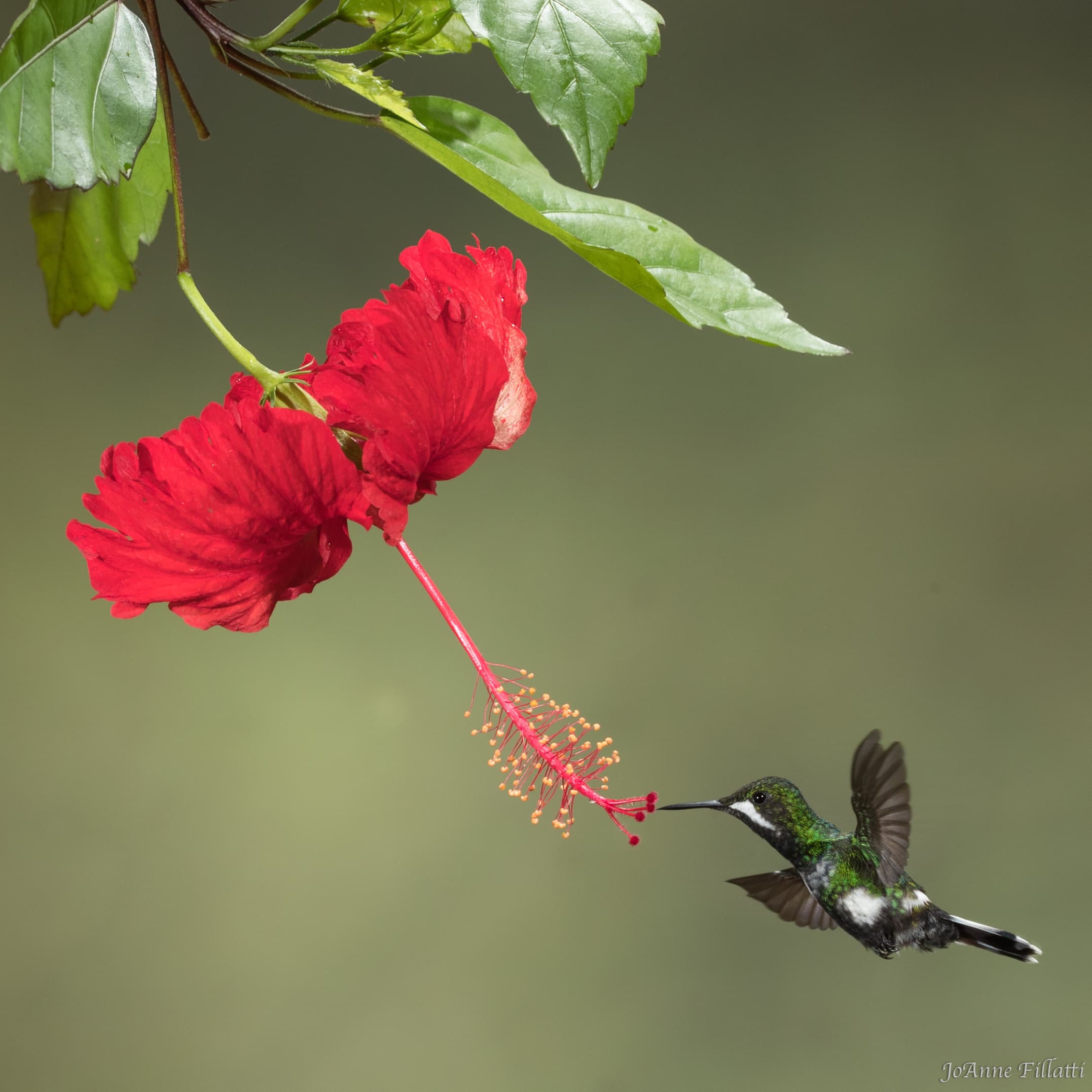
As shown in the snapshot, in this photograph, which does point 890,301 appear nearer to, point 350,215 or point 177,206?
point 350,215

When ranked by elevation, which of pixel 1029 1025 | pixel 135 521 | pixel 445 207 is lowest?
pixel 135 521

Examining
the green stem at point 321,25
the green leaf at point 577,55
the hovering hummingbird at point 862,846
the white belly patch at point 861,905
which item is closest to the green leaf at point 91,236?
the green stem at point 321,25

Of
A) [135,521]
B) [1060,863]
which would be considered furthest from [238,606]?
[1060,863]

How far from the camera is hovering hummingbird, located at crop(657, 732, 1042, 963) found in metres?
0.71

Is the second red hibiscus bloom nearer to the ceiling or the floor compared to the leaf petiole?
nearer to the floor

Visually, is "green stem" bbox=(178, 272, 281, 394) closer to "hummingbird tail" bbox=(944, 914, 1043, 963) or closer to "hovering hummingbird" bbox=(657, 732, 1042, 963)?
"hovering hummingbird" bbox=(657, 732, 1042, 963)

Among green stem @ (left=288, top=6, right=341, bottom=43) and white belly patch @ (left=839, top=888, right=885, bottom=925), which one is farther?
white belly patch @ (left=839, top=888, right=885, bottom=925)

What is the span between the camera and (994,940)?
843 millimetres

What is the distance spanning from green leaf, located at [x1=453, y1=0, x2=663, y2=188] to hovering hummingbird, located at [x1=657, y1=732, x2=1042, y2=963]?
18.3 inches

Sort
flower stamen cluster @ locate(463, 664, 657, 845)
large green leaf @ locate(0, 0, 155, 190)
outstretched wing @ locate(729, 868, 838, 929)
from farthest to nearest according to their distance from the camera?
outstretched wing @ locate(729, 868, 838, 929), flower stamen cluster @ locate(463, 664, 657, 845), large green leaf @ locate(0, 0, 155, 190)

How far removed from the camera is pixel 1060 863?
159cm

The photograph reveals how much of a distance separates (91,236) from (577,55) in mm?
266

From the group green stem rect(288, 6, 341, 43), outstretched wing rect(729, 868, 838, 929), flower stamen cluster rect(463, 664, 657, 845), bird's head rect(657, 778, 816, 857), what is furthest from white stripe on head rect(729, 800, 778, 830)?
green stem rect(288, 6, 341, 43)

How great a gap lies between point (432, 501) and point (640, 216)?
44.3 inches
